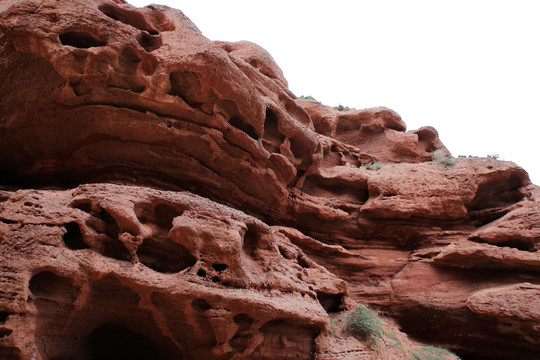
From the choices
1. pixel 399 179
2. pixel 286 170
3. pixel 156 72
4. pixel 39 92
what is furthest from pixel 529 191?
pixel 39 92

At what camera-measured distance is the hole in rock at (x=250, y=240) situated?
23.3ft

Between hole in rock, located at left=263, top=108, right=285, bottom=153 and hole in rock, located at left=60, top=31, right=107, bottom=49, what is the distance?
417 cm

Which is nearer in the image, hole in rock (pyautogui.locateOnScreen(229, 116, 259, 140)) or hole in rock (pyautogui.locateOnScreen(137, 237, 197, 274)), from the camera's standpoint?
hole in rock (pyautogui.locateOnScreen(137, 237, 197, 274))

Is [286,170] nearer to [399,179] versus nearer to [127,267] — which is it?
[399,179]

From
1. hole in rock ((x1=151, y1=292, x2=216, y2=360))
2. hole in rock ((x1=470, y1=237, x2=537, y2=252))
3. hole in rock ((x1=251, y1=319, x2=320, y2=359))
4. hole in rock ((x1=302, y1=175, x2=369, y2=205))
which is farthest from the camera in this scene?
hole in rock ((x1=302, y1=175, x2=369, y2=205))

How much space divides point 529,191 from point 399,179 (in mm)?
3685

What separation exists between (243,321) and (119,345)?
6.83ft

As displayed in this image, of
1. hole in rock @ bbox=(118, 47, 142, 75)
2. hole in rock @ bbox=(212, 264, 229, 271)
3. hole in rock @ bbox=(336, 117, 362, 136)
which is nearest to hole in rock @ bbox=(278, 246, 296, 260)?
hole in rock @ bbox=(212, 264, 229, 271)

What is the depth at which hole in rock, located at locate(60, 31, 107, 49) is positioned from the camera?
23.4 feet

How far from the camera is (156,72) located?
762 cm

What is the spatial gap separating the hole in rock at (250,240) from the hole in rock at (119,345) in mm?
2206

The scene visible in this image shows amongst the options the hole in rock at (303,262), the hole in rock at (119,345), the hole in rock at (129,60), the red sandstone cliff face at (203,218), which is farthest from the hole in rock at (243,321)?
the hole in rock at (129,60)

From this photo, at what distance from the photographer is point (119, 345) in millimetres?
6234

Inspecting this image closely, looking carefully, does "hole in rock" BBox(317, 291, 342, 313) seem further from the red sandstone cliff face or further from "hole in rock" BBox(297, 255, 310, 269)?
"hole in rock" BBox(297, 255, 310, 269)
